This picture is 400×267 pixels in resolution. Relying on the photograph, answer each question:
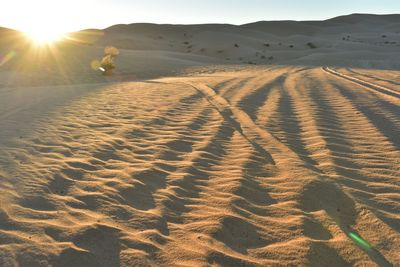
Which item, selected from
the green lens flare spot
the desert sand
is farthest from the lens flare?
the green lens flare spot

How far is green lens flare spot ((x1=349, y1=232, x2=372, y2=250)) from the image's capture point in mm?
3507

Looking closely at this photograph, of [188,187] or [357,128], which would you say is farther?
[357,128]

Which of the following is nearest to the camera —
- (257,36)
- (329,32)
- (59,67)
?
(59,67)

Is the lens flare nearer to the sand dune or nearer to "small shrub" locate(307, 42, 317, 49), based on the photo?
the sand dune

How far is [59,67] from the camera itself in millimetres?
23297

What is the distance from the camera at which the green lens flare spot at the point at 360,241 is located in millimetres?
3507

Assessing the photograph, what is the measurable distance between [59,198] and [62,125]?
153 inches

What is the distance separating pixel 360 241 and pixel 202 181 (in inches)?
81.5

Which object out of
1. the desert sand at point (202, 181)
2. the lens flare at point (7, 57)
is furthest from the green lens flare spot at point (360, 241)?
the lens flare at point (7, 57)

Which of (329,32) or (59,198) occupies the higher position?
(329,32)

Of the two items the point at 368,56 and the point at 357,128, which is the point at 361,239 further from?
the point at 368,56

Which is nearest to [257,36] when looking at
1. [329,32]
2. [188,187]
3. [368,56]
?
[329,32]

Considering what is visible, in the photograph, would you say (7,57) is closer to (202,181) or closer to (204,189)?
(202,181)

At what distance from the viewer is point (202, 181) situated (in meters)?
5.06
